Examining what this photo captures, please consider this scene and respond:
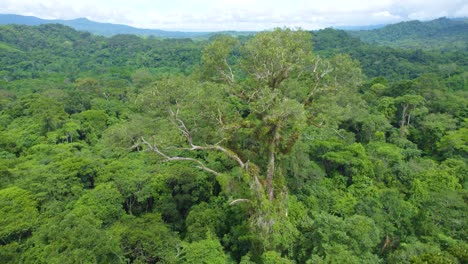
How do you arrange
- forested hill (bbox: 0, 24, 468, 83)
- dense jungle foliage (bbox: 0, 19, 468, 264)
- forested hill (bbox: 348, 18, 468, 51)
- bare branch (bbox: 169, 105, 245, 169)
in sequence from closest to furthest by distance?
dense jungle foliage (bbox: 0, 19, 468, 264) → bare branch (bbox: 169, 105, 245, 169) → forested hill (bbox: 0, 24, 468, 83) → forested hill (bbox: 348, 18, 468, 51)

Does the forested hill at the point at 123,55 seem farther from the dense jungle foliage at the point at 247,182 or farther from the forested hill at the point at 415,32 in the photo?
the forested hill at the point at 415,32

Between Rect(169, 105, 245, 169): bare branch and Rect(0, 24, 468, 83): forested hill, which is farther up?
Rect(0, 24, 468, 83): forested hill

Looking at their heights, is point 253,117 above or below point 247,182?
above

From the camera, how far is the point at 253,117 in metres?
13.8

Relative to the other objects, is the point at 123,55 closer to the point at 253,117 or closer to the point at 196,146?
the point at 253,117

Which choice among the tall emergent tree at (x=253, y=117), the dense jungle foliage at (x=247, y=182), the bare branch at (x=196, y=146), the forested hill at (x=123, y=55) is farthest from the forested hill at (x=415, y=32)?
the bare branch at (x=196, y=146)

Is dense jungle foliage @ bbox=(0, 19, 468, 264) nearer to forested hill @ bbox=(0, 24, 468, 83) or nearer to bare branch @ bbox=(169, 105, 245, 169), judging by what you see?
bare branch @ bbox=(169, 105, 245, 169)

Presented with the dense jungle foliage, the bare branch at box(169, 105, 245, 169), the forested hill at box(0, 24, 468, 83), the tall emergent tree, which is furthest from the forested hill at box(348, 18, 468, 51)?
the bare branch at box(169, 105, 245, 169)

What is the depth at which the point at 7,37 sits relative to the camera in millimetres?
95062

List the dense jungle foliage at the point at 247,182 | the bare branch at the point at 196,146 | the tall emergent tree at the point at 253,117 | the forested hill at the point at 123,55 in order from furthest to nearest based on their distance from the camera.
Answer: the forested hill at the point at 123,55
the bare branch at the point at 196,146
the tall emergent tree at the point at 253,117
the dense jungle foliage at the point at 247,182

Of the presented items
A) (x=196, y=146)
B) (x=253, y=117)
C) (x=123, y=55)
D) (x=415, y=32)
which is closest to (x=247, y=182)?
(x=196, y=146)

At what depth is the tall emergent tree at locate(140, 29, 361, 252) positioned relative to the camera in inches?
480

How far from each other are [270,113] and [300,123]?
4.03ft

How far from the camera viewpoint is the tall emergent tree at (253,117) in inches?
480
